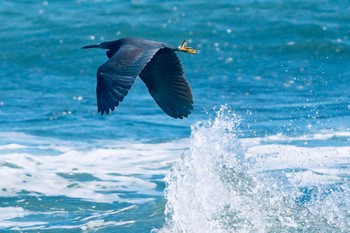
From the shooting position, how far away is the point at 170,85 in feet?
19.6

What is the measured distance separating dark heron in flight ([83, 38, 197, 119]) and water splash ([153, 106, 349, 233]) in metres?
0.74

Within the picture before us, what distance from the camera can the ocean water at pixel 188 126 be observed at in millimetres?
6586

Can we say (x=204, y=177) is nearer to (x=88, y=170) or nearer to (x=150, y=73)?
(x=150, y=73)

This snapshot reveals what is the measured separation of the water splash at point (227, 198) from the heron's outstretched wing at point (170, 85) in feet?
2.37

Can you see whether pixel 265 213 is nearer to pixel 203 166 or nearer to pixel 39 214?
pixel 203 166

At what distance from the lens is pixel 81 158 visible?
8.53 m

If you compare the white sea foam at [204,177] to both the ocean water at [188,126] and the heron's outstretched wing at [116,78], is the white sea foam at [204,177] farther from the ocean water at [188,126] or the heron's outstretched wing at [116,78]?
the heron's outstretched wing at [116,78]

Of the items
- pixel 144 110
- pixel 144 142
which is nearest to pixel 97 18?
pixel 144 110

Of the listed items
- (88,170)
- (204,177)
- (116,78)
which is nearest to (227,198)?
(204,177)

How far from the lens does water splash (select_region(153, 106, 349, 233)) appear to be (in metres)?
6.23

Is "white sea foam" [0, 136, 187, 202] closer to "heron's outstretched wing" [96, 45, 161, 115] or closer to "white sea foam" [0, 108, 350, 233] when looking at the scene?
"white sea foam" [0, 108, 350, 233]

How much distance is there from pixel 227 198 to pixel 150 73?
3.68ft

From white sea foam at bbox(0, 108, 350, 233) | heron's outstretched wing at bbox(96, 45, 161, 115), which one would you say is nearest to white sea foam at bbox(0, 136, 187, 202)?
white sea foam at bbox(0, 108, 350, 233)

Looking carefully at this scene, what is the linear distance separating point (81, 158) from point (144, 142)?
2.30 ft
